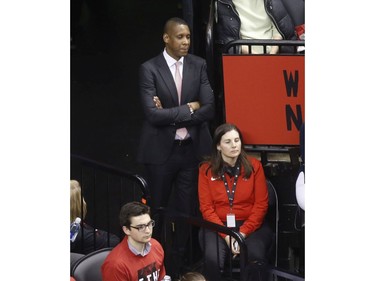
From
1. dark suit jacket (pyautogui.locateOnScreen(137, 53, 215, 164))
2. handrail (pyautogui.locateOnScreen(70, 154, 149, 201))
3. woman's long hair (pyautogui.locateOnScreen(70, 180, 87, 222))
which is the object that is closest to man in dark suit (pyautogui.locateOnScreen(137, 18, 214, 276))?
dark suit jacket (pyautogui.locateOnScreen(137, 53, 215, 164))

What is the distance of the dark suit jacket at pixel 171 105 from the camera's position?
24.4 ft

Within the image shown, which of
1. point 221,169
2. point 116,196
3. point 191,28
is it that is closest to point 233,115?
point 221,169

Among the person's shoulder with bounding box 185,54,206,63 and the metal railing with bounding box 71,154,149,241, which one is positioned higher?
the person's shoulder with bounding box 185,54,206,63

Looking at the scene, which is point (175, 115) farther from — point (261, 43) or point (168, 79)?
point (261, 43)

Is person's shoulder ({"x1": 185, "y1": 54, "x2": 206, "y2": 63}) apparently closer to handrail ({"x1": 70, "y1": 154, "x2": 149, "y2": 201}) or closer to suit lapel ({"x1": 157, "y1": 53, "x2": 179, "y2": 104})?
suit lapel ({"x1": 157, "y1": 53, "x2": 179, "y2": 104})

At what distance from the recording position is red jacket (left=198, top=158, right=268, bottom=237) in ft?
23.5

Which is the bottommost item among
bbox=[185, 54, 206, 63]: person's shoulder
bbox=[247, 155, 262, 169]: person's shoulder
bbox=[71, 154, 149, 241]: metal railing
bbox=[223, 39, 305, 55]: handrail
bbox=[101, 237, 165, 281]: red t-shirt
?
bbox=[101, 237, 165, 281]: red t-shirt

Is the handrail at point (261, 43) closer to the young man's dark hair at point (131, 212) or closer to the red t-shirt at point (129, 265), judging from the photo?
the young man's dark hair at point (131, 212)

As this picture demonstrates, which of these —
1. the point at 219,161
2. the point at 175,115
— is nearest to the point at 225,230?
the point at 219,161

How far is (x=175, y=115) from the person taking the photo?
7.40 metres

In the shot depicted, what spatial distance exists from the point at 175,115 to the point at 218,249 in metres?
0.95

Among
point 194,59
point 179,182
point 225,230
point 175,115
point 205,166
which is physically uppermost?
point 194,59
